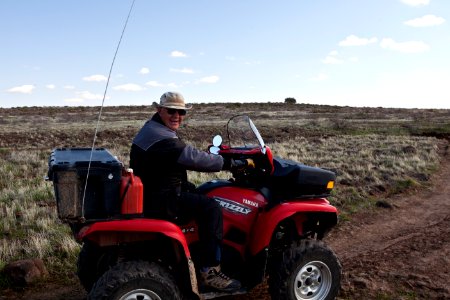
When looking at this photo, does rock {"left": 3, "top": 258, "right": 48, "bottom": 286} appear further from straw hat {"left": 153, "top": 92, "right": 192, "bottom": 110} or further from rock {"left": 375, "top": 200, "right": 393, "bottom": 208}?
rock {"left": 375, "top": 200, "right": 393, "bottom": 208}

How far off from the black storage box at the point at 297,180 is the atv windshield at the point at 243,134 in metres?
0.32

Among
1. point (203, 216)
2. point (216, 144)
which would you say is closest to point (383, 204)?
point (216, 144)

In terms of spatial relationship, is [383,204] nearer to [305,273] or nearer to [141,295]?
[305,273]

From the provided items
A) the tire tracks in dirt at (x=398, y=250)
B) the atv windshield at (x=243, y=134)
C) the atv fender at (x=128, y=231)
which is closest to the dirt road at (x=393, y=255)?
the tire tracks in dirt at (x=398, y=250)

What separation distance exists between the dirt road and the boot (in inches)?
30.5

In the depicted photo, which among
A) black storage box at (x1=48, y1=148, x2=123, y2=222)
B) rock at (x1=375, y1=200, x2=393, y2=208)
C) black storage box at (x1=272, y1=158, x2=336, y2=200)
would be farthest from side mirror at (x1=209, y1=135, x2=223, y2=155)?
rock at (x1=375, y1=200, x2=393, y2=208)

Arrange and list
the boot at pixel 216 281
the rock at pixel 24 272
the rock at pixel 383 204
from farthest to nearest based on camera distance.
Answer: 1. the rock at pixel 383 204
2. the rock at pixel 24 272
3. the boot at pixel 216 281

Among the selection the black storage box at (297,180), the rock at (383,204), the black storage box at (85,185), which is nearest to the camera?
the black storage box at (85,185)

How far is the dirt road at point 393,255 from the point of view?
542cm

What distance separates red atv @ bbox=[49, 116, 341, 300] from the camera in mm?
3846

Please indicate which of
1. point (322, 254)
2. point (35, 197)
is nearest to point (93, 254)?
Result: point (322, 254)

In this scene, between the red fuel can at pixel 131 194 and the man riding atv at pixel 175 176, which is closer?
the red fuel can at pixel 131 194

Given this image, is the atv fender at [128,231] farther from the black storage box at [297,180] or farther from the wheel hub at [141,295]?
the black storage box at [297,180]

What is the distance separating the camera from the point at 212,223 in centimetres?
434
